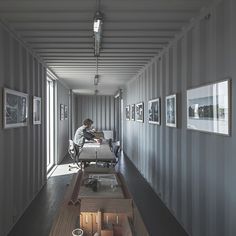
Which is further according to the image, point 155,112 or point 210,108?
point 155,112

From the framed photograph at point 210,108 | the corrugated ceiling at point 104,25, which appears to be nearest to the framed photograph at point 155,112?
the corrugated ceiling at point 104,25

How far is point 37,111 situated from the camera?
6074 mm

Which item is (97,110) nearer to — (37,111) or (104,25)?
(37,111)

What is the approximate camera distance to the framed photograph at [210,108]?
2.79 m

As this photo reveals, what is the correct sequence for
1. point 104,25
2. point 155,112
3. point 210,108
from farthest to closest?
1. point 155,112
2. point 104,25
3. point 210,108

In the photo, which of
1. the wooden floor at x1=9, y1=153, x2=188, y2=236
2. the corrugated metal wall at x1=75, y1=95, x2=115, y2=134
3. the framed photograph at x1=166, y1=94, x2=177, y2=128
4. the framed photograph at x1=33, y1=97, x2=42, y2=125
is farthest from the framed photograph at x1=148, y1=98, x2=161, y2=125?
the corrugated metal wall at x1=75, y1=95, x2=115, y2=134

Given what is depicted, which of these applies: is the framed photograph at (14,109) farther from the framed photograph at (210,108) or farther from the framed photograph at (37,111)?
the framed photograph at (210,108)

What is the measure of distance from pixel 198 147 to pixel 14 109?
9.08ft

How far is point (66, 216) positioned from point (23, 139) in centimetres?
292

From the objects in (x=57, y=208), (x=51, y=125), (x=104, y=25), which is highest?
(x=104, y=25)

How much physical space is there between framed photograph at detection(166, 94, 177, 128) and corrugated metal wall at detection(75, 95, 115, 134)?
13.6m

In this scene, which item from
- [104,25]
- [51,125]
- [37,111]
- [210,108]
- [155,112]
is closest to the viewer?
[210,108]

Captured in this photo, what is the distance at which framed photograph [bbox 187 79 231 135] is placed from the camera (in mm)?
2787

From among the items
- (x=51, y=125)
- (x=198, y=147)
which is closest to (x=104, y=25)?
(x=198, y=147)
